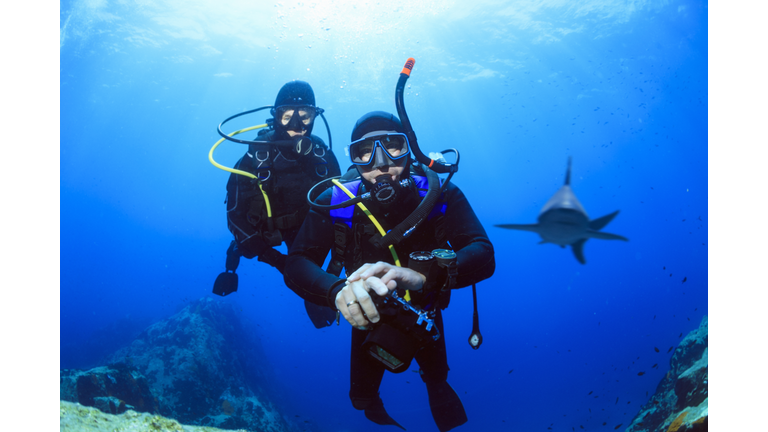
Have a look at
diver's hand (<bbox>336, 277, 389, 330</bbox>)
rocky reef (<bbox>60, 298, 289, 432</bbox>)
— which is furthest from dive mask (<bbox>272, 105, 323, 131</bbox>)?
rocky reef (<bbox>60, 298, 289, 432</bbox>)

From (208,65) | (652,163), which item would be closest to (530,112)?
(652,163)

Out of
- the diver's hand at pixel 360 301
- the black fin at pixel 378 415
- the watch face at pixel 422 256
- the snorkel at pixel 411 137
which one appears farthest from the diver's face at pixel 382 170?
the black fin at pixel 378 415

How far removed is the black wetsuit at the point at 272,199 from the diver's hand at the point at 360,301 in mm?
2485

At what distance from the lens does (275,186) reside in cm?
405

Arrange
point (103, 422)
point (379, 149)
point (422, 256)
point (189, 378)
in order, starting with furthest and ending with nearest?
1. point (189, 378)
2. point (103, 422)
3. point (379, 149)
4. point (422, 256)

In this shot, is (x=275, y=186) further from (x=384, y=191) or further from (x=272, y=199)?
(x=384, y=191)

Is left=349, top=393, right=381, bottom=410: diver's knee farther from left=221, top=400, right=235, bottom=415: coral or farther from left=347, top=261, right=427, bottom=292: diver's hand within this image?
left=221, top=400, right=235, bottom=415: coral

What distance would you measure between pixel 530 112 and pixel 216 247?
6798 centimetres

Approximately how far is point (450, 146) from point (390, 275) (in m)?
39.7

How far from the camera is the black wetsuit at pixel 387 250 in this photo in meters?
2.26

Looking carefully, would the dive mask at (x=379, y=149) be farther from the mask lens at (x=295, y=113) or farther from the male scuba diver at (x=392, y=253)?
the mask lens at (x=295, y=113)

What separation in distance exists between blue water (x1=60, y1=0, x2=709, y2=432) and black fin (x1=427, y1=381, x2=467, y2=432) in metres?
7.66

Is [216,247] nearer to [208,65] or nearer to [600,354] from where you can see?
[208,65]

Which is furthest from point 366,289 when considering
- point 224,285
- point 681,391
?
point 681,391
